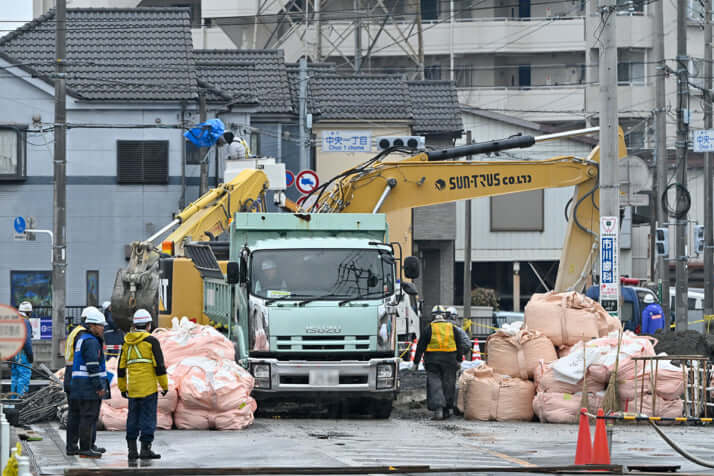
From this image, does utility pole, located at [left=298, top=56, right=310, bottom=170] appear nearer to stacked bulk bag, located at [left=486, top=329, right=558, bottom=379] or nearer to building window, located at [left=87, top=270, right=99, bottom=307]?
building window, located at [left=87, top=270, right=99, bottom=307]

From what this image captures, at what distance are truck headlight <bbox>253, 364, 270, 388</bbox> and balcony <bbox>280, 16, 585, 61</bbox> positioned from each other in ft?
141

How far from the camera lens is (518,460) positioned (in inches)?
547

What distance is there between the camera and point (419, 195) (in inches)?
909

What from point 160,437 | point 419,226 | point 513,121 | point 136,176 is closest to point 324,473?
point 160,437

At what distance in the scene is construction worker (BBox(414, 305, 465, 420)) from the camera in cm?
1892

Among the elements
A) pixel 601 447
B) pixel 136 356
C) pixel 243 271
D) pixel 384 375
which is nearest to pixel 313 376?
pixel 384 375

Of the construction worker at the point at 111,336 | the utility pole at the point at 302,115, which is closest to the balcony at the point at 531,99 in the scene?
the utility pole at the point at 302,115

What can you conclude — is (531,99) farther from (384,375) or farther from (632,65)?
(384,375)

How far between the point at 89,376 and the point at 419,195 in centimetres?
1001

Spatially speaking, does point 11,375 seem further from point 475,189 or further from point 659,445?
point 659,445

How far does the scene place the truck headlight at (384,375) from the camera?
18047 mm

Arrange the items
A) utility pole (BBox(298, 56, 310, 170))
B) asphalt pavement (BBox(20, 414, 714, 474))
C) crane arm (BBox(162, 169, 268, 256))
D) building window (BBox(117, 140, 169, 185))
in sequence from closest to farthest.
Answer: asphalt pavement (BBox(20, 414, 714, 474))
crane arm (BBox(162, 169, 268, 256))
building window (BBox(117, 140, 169, 185))
utility pole (BBox(298, 56, 310, 170))

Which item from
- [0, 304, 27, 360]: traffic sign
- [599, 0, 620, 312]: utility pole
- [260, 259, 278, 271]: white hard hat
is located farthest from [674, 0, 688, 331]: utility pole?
[0, 304, 27, 360]: traffic sign

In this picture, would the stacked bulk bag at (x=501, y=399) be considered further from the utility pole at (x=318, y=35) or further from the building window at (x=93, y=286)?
the utility pole at (x=318, y=35)
